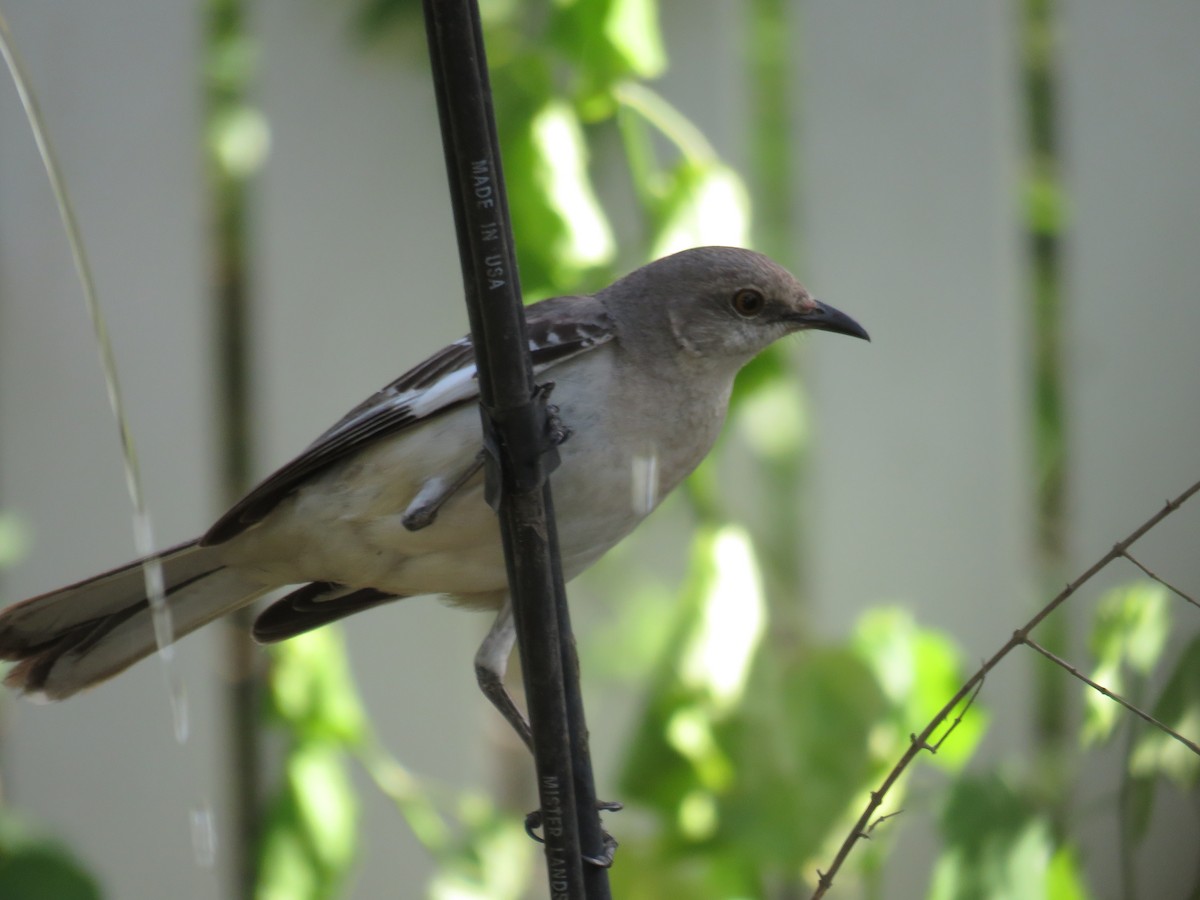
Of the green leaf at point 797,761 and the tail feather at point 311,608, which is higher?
the tail feather at point 311,608

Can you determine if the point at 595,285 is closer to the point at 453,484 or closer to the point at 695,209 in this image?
the point at 695,209

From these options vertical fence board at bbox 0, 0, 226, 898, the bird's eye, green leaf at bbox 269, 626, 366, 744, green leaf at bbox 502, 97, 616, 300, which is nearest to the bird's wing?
the bird's eye

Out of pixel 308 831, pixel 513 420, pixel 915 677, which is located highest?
pixel 513 420

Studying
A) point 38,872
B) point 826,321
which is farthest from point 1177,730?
point 38,872

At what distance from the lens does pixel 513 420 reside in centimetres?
120

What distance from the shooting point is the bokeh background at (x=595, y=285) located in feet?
8.89

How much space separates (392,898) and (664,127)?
1.96 metres

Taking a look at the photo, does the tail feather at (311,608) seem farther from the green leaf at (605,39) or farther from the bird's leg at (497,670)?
the green leaf at (605,39)

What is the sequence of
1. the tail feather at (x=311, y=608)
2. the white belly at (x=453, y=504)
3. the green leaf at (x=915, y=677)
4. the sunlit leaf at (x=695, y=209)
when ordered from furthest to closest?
the green leaf at (x=915, y=677)
the sunlit leaf at (x=695, y=209)
the tail feather at (x=311, y=608)
the white belly at (x=453, y=504)

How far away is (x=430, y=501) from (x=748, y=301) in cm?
66

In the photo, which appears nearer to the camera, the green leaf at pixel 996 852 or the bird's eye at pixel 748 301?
the bird's eye at pixel 748 301

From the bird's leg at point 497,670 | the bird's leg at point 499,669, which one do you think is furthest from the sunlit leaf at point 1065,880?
the bird's leg at point 497,670

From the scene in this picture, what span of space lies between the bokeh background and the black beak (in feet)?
1.88

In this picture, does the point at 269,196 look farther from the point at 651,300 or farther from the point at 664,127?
the point at 651,300
